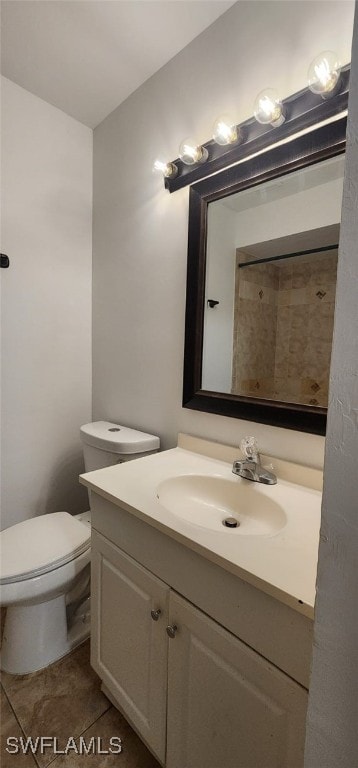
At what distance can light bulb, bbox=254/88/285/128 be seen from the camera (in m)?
0.92

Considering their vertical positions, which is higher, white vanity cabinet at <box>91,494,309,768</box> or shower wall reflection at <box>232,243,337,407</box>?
shower wall reflection at <box>232,243,337,407</box>

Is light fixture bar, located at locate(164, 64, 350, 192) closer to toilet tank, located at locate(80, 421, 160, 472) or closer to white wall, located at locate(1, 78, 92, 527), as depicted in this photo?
white wall, located at locate(1, 78, 92, 527)

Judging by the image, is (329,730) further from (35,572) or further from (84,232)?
(84,232)

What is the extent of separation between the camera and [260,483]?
0.97 m

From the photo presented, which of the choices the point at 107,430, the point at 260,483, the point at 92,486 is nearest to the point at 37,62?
the point at 107,430

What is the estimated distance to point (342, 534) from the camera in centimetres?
35

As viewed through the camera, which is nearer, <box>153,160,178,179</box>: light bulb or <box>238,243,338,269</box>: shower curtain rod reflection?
<box>238,243,338,269</box>: shower curtain rod reflection

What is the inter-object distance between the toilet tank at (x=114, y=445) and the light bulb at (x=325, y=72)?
1231 mm

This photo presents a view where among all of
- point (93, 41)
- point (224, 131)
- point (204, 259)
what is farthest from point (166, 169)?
point (93, 41)

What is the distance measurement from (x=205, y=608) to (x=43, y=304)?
4.88ft

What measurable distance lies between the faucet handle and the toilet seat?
725 mm

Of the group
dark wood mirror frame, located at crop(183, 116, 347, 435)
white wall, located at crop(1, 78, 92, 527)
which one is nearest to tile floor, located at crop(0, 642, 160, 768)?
white wall, located at crop(1, 78, 92, 527)

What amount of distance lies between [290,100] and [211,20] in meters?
0.56

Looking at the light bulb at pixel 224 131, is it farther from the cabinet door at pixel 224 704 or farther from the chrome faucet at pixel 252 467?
the cabinet door at pixel 224 704
